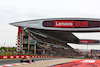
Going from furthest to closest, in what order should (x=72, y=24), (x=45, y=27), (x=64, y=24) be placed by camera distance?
(x=45, y=27) < (x=64, y=24) < (x=72, y=24)

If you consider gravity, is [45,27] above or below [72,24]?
below

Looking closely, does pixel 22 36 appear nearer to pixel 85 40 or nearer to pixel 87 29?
pixel 87 29

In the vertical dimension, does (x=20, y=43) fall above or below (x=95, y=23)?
below

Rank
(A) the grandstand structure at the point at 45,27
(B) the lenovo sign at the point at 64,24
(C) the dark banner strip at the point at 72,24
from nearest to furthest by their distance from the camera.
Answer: (A) the grandstand structure at the point at 45,27, (C) the dark banner strip at the point at 72,24, (B) the lenovo sign at the point at 64,24

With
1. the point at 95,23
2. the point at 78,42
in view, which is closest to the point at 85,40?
the point at 78,42

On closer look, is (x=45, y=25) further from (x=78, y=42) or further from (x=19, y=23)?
(x=78, y=42)

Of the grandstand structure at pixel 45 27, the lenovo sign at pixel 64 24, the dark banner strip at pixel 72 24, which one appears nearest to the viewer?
the grandstand structure at pixel 45 27

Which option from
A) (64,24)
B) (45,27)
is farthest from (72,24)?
(45,27)

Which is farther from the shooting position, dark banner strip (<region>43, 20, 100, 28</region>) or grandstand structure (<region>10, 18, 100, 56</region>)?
dark banner strip (<region>43, 20, 100, 28</region>)

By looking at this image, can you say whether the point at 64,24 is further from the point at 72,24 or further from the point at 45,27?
the point at 45,27

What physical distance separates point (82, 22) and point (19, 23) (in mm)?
22573

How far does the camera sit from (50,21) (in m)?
64.2

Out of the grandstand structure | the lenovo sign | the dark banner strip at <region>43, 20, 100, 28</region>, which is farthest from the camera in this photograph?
the lenovo sign

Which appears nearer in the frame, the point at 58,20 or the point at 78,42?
the point at 58,20
